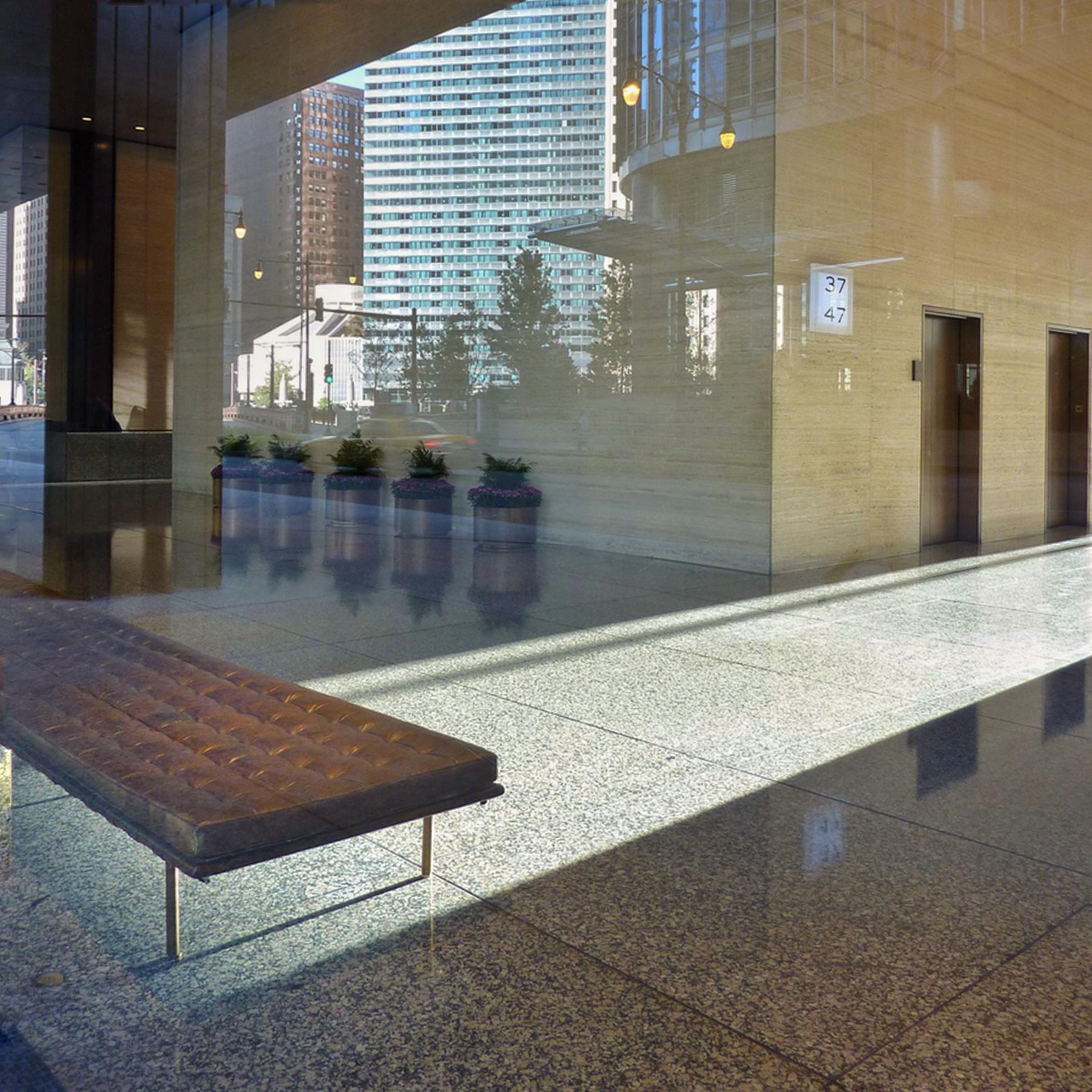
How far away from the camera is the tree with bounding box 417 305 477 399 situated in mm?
11016

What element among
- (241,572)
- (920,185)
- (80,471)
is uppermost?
(920,185)

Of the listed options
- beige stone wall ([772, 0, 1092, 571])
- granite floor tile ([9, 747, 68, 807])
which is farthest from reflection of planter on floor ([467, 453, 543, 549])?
granite floor tile ([9, 747, 68, 807])

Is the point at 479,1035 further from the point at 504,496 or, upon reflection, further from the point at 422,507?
the point at 422,507

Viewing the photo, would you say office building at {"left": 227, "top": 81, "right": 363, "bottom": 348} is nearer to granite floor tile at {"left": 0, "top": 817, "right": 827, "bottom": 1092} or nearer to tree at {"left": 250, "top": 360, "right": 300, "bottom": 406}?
tree at {"left": 250, "top": 360, "right": 300, "bottom": 406}

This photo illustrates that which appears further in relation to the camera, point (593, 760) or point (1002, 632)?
point (1002, 632)

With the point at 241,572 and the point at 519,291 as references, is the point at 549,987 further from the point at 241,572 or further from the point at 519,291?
the point at 519,291

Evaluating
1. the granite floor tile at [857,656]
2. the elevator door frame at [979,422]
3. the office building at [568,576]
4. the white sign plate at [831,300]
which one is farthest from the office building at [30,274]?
the elevator door frame at [979,422]

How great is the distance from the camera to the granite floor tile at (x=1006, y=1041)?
7.61 feet

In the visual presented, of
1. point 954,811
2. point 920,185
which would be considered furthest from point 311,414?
point 954,811

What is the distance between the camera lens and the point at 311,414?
11078 mm

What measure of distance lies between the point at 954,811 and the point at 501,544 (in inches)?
279

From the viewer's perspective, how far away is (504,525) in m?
10.9

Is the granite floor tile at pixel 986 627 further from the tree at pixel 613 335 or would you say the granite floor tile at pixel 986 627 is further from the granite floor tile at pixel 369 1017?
the granite floor tile at pixel 369 1017

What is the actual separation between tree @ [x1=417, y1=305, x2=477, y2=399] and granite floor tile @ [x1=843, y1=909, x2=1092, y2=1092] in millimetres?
8795
